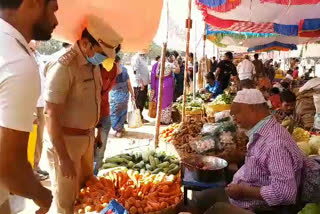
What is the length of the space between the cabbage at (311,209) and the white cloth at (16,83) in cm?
201

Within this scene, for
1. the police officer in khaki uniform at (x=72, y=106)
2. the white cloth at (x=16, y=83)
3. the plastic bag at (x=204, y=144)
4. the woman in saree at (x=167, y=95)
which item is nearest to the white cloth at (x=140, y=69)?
the woman in saree at (x=167, y=95)

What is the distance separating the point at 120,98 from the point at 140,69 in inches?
86.0

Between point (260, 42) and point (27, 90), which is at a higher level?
point (260, 42)

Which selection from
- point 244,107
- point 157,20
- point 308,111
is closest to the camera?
point 244,107

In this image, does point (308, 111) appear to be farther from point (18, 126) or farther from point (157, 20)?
point (18, 126)

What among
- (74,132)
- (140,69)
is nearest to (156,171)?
(74,132)

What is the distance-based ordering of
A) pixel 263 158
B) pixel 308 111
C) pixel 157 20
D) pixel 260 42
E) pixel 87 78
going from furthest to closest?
pixel 260 42
pixel 308 111
pixel 157 20
pixel 87 78
pixel 263 158

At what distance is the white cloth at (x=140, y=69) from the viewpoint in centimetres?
969

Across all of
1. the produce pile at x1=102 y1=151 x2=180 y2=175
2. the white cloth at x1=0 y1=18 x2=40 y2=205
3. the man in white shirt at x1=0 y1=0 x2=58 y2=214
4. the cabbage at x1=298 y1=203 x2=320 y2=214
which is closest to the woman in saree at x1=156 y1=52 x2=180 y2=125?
the produce pile at x1=102 y1=151 x2=180 y2=175

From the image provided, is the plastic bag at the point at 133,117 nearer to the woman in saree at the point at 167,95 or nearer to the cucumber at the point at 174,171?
the woman in saree at the point at 167,95

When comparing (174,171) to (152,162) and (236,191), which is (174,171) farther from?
(236,191)

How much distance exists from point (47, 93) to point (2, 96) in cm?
128

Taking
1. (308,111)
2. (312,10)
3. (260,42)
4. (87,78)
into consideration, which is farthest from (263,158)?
(260,42)

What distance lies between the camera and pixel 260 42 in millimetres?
16016
